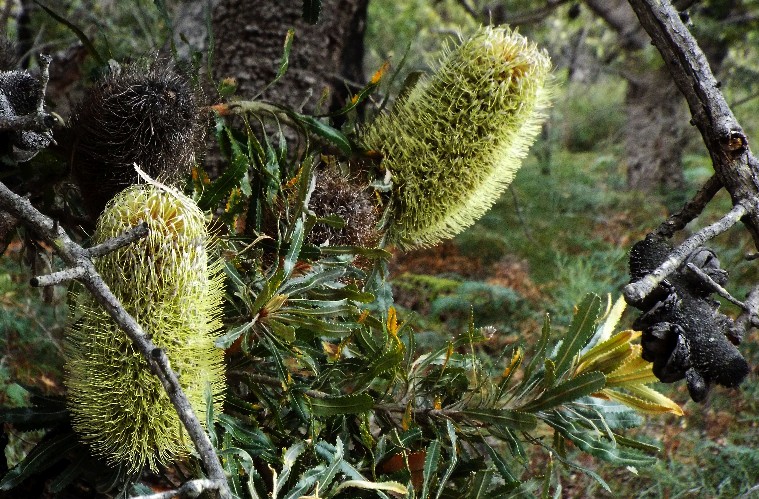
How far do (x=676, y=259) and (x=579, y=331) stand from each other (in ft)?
1.21

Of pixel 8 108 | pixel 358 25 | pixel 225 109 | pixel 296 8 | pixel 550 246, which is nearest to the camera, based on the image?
pixel 8 108

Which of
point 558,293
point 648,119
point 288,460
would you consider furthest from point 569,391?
point 648,119

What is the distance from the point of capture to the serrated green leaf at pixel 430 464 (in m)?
1.26

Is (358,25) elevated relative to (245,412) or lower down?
elevated

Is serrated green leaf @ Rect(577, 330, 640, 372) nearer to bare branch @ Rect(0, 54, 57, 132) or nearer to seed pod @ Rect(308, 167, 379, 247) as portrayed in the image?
seed pod @ Rect(308, 167, 379, 247)

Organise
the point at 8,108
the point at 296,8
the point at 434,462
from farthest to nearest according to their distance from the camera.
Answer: the point at 296,8 → the point at 434,462 → the point at 8,108

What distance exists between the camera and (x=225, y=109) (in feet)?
4.89

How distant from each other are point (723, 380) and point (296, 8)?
1691 millimetres

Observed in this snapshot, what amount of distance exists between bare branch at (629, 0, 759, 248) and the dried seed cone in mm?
864

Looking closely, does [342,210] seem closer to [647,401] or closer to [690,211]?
[690,211]

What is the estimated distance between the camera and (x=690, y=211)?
1.11 meters

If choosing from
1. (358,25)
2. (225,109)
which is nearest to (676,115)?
(358,25)

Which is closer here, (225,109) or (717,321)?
(717,321)

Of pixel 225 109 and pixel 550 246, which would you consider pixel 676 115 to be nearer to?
pixel 550 246
